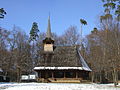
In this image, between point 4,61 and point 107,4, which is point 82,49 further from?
point 107,4

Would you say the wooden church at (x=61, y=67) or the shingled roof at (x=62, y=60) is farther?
the shingled roof at (x=62, y=60)

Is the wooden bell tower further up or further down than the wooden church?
further up

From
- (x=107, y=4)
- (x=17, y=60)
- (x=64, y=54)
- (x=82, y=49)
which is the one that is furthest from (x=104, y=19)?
(x=17, y=60)

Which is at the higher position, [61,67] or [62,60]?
[62,60]

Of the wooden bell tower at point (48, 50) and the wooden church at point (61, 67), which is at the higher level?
the wooden bell tower at point (48, 50)

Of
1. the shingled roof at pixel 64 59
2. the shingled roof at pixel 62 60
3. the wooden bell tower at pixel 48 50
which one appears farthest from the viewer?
the wooden bell tower at pixel 48 50

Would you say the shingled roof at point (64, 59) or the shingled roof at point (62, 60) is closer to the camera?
the shingled roof at point (62, 60)

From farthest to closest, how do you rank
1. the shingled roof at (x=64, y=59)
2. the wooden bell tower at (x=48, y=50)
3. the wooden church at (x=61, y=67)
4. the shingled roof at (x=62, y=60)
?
1. the wooden bell tower at (x=48, y=50)
2. the shingled roof at (x=64, y=59)
3. the shingled roof at (x=62, y=60)
4. the wooden church at (x=61, y=67)

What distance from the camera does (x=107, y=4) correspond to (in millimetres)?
31359

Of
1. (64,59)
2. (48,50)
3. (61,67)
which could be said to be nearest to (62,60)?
(64,59)

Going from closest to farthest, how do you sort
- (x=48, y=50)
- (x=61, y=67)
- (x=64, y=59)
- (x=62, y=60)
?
(x=61, y=67), (x=62, y=60), (x=64, y=59), (x=48, y=50)

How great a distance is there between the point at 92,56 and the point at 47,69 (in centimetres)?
1662

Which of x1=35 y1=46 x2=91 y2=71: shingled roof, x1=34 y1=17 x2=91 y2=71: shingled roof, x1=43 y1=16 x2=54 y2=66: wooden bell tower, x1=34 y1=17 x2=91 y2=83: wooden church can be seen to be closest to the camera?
x1=34 y1=17 x2=91 y2=83: wooden church

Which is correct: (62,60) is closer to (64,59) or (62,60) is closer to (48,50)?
(64,59)
